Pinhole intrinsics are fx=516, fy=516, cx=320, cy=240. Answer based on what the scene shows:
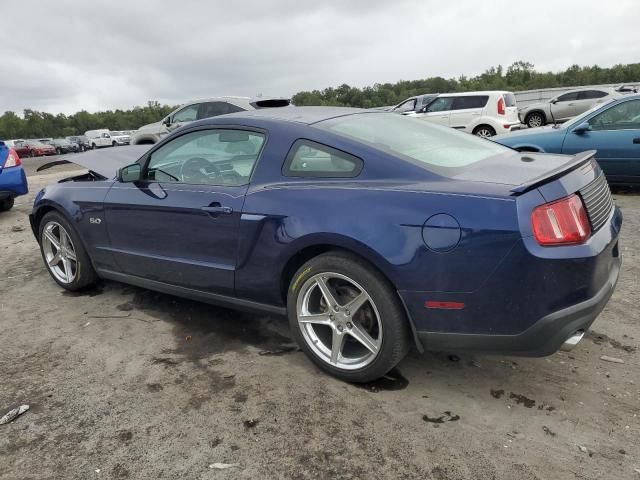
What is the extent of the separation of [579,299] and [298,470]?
143cm

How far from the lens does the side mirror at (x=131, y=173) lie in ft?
12.1

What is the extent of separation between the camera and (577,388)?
2.67m

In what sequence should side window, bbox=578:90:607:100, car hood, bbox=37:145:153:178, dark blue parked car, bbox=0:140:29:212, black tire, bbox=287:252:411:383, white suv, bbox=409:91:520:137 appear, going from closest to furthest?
black tire, bbox=287:252:411:383 < car hood, bbox=37:145:153:178 < dark blue parked car, bbox=0:140:29:212 < white suv, bbox=409:91:520:137 < side window, bbox=578:90:607:100

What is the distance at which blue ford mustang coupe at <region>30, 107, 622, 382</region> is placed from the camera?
7.42ft

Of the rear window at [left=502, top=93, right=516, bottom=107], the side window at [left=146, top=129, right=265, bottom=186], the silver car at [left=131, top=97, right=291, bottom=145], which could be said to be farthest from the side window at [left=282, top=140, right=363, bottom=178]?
the rear window at [left=502, top=93, right=516, bottom=107]

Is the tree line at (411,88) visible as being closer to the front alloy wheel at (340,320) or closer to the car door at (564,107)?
the car door at (564,107)

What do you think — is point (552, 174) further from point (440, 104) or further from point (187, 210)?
point (440, 104)

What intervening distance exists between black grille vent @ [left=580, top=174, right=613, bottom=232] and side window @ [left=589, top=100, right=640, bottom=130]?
16.4 feet

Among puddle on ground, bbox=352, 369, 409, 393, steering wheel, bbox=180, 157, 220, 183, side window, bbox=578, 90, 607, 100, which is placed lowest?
puddle on ground, bbox=352, 369, 409, 393

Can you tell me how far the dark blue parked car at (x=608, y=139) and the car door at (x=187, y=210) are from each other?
5.14 meters

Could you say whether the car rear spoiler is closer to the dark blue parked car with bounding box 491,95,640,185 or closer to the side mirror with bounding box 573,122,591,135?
the dark blue parked car with bounding box 491,95,640,185

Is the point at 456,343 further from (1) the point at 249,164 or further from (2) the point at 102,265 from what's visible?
(2) the point at 102,265

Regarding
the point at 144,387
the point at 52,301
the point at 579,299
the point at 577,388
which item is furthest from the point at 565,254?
the point at 52,301

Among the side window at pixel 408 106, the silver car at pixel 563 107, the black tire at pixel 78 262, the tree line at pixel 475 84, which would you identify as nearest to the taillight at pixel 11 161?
the black tire at pixel 78 262
